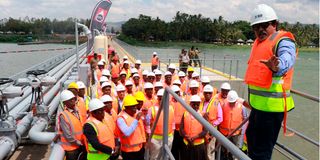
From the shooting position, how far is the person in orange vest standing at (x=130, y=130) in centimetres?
402

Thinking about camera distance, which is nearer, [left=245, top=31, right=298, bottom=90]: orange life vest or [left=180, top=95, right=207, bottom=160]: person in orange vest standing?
[left=245, top=31, right=298, bottom=90]: orange life vest

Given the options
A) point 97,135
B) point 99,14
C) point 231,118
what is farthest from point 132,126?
point 99,14

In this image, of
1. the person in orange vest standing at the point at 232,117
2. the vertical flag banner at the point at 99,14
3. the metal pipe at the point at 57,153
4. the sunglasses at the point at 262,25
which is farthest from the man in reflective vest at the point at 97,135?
the vertical flag banner at the point at 99,14

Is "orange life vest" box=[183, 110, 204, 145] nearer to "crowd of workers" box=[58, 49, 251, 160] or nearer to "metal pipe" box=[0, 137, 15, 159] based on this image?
"crowd of workers" box=[58, 49, 251, 160]

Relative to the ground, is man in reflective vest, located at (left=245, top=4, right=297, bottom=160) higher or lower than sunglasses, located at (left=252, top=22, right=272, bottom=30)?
lower

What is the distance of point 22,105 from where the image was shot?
24.2 ft

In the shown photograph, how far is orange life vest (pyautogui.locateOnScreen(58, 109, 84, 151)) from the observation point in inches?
160

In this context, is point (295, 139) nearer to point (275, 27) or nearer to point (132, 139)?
point (132, 139)

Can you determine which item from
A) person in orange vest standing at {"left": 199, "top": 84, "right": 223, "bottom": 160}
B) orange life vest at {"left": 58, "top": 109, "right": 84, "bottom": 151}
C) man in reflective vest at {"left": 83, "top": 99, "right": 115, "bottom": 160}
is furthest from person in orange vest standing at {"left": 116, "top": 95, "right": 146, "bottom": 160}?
person in orange vest standing at {"left": 199, "top": 84, "right": 223, "bottom": 160}

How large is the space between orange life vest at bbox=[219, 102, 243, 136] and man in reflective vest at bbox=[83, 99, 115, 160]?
216 cm

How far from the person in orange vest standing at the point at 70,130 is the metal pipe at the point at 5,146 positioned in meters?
1.16

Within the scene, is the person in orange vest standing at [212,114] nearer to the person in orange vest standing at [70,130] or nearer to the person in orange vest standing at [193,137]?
the person in orange vest standing at [193,137]

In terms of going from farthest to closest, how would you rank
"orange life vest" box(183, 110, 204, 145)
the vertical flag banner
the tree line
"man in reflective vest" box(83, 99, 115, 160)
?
the tree line, the vertical flag banner, "orange life vest" box(183, 110, 204, 145), "man in reflective vest" box(83, 99, 115, 160)

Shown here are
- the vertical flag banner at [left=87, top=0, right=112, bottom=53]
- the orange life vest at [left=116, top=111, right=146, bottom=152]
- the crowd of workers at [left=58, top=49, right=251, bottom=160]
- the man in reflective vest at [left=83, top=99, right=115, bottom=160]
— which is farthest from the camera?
the vertical flag banner at [left=87, top=0, right=112, bottom=53]
